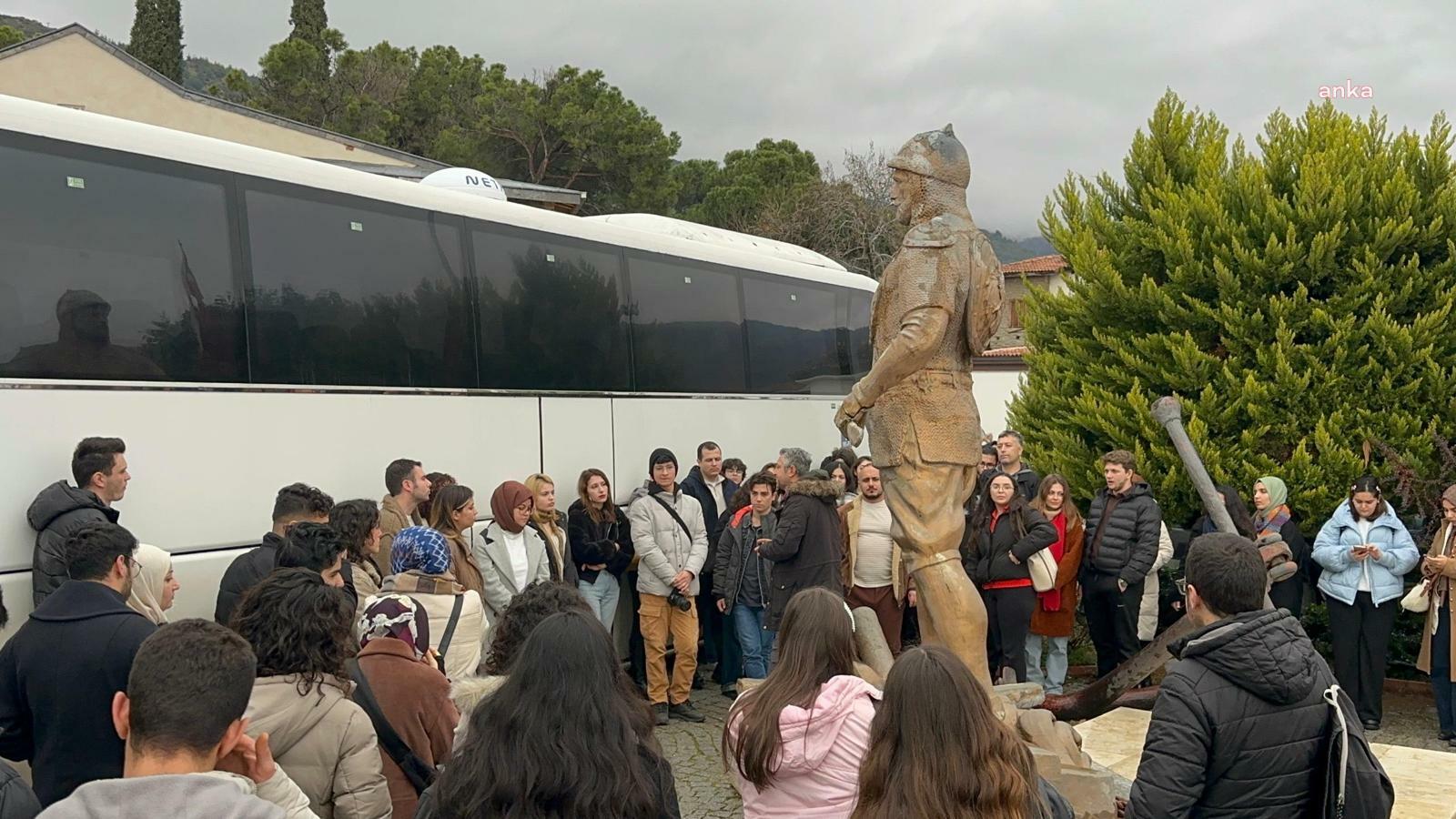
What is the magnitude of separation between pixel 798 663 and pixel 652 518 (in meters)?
5.07

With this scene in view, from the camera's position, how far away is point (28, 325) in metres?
5.69

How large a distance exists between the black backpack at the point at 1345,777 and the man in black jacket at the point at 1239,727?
0.03 metres

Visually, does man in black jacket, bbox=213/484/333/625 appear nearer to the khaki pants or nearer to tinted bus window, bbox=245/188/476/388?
tinted bus window, bbox=245/188/476/388

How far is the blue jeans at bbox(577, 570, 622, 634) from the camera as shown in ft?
27.7

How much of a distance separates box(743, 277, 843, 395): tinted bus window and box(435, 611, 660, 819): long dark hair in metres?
8.42

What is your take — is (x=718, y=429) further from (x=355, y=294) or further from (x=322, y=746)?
(x=322, y=746)

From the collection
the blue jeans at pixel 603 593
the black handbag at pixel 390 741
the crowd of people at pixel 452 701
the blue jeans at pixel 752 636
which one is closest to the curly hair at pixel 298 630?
the crowd of people at pixel 452 701

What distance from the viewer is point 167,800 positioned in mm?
2145

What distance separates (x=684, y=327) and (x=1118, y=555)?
14.0 feet

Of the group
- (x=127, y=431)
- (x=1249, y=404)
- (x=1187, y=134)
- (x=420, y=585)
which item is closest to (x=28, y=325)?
(x=127, y=431)

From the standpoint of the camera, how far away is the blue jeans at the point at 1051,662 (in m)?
Result: 8.21

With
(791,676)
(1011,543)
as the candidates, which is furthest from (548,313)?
(791,676)

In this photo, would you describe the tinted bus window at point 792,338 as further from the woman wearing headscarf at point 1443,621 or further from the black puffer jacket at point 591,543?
the woman wearing headscarf at point 1443,621

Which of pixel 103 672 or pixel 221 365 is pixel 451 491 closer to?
pixel 221 365
